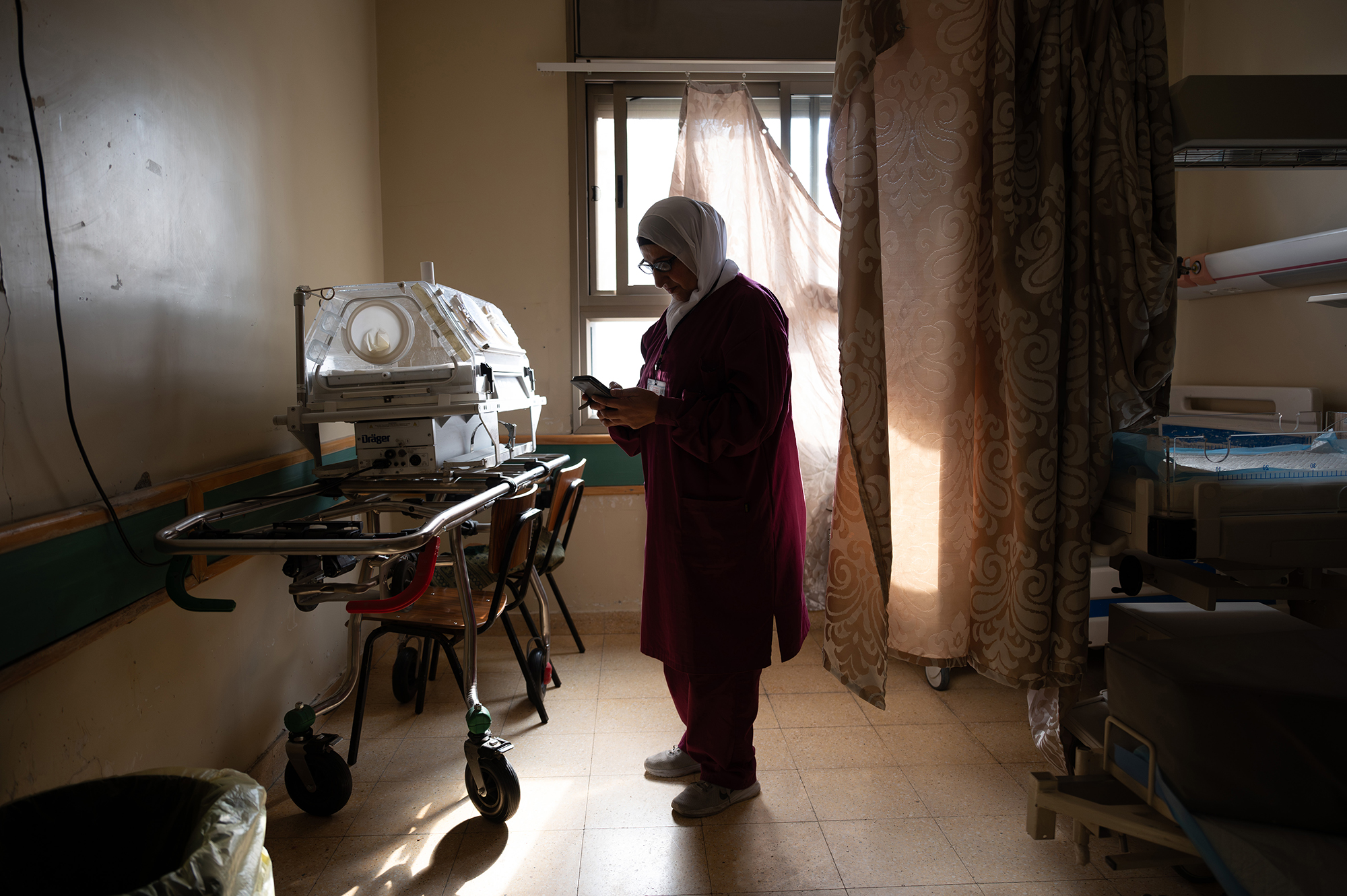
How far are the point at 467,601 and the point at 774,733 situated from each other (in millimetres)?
1093

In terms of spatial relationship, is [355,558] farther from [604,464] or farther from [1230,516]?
[1230,516]

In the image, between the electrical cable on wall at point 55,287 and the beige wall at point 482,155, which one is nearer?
the electrical cable on wall at point 55,287

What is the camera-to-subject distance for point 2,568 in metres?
1.18

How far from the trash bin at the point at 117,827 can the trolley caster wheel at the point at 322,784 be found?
784mm

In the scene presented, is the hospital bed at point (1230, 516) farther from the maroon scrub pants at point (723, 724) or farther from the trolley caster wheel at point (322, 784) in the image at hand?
the trolley caster wheel at point (322, 784)

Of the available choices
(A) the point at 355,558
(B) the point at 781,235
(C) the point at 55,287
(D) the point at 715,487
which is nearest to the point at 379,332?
(A) the point at 355,558

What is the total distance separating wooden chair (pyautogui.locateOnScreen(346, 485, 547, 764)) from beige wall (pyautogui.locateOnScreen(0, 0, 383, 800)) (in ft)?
1.05

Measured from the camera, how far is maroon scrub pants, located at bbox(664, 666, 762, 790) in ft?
5.91

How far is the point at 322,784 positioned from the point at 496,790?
1.52 feet

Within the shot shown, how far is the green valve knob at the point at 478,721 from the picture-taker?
1748mm

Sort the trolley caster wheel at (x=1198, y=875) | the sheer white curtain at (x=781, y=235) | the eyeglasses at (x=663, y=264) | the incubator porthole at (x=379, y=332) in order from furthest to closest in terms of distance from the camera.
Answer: the sheer white curtain at (x=781, y=235), the incubator porthole at (x=379, y=332), the eyeglasses at (x=663, y=264), the trolley caster wheel at (x=1198, y=875)

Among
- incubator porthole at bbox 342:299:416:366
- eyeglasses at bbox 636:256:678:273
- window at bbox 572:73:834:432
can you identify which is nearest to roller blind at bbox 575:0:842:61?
window at bbox 572:73:834:432

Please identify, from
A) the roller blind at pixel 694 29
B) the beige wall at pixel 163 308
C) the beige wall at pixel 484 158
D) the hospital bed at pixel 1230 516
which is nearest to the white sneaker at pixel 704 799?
the hospital bed at pixel 1230 516

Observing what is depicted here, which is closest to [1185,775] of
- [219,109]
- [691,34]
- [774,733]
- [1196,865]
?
[1196,865]
